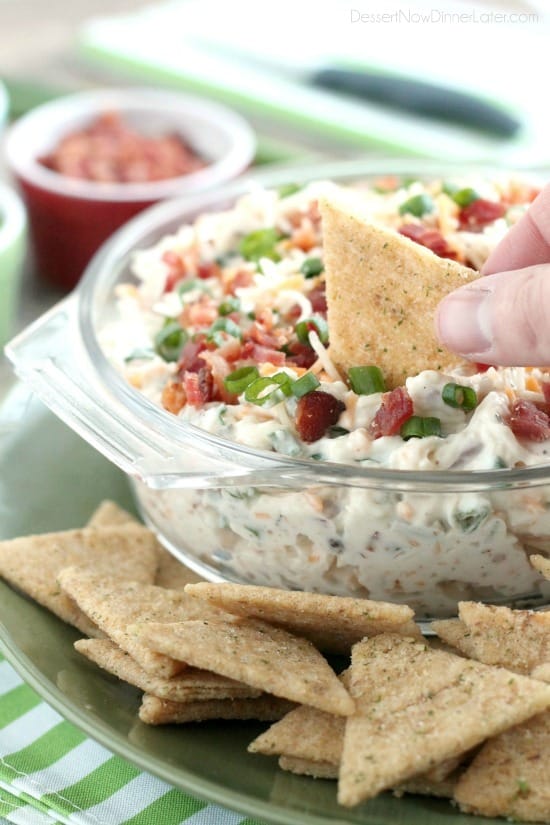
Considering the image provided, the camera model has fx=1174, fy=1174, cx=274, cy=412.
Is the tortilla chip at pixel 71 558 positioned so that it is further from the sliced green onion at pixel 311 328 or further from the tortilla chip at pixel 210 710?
the sliced green onion at pixel 311 328

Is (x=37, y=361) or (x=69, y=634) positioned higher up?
(x=37, y=361)

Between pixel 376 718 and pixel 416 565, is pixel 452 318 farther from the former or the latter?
pixel 376 718

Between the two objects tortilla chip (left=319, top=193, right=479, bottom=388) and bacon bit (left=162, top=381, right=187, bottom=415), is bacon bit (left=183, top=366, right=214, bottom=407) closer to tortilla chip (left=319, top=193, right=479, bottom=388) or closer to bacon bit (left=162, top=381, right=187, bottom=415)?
bacon bit (left=162, top=381, right=187, bottom=415)

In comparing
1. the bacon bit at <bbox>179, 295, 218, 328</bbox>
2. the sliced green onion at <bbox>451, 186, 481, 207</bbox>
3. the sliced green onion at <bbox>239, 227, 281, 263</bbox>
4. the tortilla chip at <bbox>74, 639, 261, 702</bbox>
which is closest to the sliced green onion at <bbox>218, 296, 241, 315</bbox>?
the bacon bit at <bbox>179, 295, 218, 328</bbox>

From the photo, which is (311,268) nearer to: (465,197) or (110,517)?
(465,197)

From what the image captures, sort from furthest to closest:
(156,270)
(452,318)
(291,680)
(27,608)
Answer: (156,270), (27,608), (452,318), (291,680)

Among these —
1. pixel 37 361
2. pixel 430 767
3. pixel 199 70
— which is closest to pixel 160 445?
pixel 37 361
